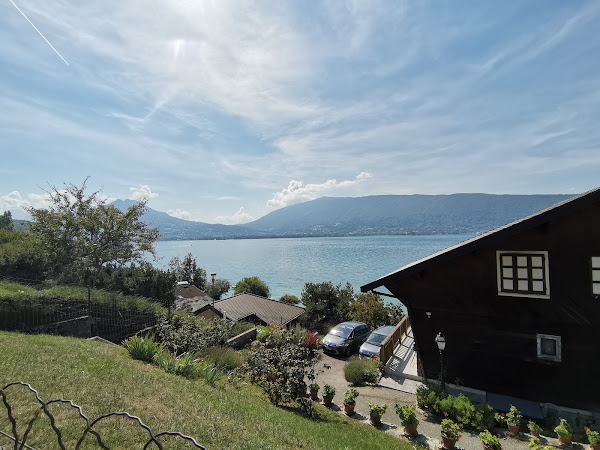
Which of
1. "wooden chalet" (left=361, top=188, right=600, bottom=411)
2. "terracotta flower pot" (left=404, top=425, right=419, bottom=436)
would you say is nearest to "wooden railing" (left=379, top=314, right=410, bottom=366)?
"wooden chalet" (left=361, top=188, right=600, bottom=411)

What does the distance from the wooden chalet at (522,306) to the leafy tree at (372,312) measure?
1494 centimetres

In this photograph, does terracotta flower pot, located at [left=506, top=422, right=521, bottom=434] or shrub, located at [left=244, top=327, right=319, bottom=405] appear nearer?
terracotta flower pot, located at [left=506, top=422, right=521, bottom=434]

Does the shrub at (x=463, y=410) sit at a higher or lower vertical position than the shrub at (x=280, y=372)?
lower

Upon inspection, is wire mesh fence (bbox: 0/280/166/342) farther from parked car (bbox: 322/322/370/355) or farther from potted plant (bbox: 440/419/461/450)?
potted plant (bbox: 440/419/461/450)

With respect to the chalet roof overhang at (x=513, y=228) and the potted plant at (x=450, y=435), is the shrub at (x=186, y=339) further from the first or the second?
the potted plant at (x=450, y=435)

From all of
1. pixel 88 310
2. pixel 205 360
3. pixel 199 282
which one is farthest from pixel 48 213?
pixel 199 282

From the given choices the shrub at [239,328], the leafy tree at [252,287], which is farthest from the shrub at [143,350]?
the leafy tree at [252,287]

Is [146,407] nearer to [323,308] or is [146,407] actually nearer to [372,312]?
[372,312]

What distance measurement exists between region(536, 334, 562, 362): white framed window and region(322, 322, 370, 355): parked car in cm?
1015

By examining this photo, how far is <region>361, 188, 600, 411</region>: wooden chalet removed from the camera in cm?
988

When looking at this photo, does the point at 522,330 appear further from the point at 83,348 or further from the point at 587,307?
the point at 83,348

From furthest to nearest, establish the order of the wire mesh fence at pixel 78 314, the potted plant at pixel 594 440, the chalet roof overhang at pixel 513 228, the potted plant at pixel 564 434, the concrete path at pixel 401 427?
the wire mesh fence at pixel 78 314
the chalet roof overhang at pixel 513 228
the concrete path at pixel 401 427
the potted plant at pixel 564 434
the potted plant at pixel 594 440

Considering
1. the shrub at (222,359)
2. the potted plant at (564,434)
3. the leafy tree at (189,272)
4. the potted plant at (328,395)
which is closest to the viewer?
the potted plant at (564,434)

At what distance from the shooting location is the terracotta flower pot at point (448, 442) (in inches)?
312
